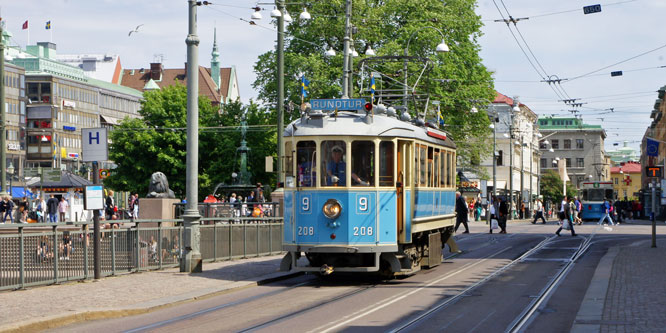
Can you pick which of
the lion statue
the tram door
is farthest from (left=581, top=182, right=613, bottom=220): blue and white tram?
the tram door

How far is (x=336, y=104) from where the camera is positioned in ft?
58.2

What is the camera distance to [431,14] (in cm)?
4941

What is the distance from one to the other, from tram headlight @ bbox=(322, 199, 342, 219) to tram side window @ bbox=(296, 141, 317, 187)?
497 mm

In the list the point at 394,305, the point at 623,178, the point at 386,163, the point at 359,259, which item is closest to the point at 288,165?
the point at 386,163

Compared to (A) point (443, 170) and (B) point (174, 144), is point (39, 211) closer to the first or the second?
(A) point (443, 170)

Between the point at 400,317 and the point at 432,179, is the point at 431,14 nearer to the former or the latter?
the point at 432,179

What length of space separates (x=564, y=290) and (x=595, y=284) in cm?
64

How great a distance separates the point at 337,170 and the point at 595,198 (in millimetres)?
51010

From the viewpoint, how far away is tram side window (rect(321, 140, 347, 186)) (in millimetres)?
17016

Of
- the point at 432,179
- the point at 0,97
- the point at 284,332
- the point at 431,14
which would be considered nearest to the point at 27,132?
the point at 431,14

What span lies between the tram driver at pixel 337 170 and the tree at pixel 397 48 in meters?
30.0

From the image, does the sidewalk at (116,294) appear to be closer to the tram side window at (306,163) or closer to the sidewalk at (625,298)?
the tram side window at (306,163)

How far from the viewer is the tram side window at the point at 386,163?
17219 mm

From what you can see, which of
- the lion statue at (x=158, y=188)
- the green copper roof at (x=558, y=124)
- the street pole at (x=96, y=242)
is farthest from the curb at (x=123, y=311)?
the green copper roof at (x=558, y=124)
